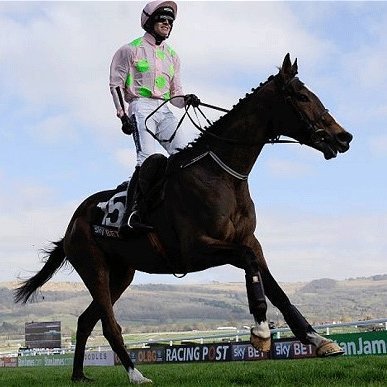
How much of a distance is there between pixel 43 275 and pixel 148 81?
4.31 metres

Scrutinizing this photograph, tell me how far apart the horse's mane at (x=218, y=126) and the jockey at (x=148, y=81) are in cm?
62

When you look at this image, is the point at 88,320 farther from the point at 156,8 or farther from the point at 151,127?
the point at 156,8

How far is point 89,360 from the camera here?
112 ft

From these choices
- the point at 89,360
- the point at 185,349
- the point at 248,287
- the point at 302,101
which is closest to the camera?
the point at 248,287

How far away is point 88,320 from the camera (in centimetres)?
1053

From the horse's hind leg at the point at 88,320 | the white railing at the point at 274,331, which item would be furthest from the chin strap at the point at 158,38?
the white railing at the point at 274,331

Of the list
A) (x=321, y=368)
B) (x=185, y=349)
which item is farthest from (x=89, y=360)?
(x=321, y=368)

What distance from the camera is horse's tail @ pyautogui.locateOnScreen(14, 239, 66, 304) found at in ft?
38.5

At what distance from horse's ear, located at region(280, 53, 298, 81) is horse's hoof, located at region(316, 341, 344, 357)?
2.80m

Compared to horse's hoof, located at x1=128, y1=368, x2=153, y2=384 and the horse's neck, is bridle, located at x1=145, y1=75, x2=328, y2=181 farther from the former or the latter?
horse's hoof, located at x1=128, y1=368, x2=153, y2=384

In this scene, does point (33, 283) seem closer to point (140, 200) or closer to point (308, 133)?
point (140, 200)

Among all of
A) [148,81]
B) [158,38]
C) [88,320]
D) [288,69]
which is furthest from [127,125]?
[88,320]

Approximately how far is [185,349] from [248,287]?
67.5 feet

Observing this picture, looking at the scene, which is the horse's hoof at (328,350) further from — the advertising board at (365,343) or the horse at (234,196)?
the advertising board at (365,343)
